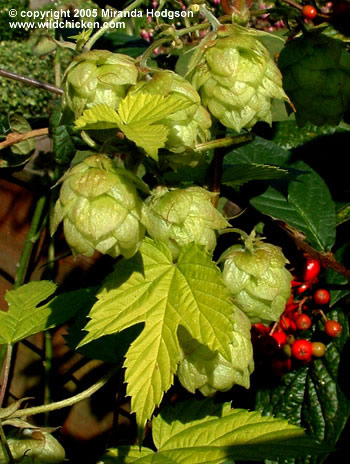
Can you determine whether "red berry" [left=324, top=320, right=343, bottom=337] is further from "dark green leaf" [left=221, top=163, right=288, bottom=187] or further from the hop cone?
the hop cone

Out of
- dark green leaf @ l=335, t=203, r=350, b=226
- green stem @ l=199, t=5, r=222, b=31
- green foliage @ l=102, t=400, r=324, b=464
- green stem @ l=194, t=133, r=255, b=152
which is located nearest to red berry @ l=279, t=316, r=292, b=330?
dark green leaf @ l=335, t=203, r=350, b=226

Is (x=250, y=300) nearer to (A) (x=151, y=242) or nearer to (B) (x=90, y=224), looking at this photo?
(A) (x=151, y=242)

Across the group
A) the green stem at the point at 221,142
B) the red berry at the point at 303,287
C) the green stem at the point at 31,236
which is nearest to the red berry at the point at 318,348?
the red berry at the point at 303,287

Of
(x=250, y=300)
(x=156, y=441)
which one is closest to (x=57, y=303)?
(x=156, y=441)

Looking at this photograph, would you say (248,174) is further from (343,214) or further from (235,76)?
(343,214)

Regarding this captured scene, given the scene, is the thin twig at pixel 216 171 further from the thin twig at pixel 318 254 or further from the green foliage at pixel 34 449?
the green foliage at pixel 34 449
